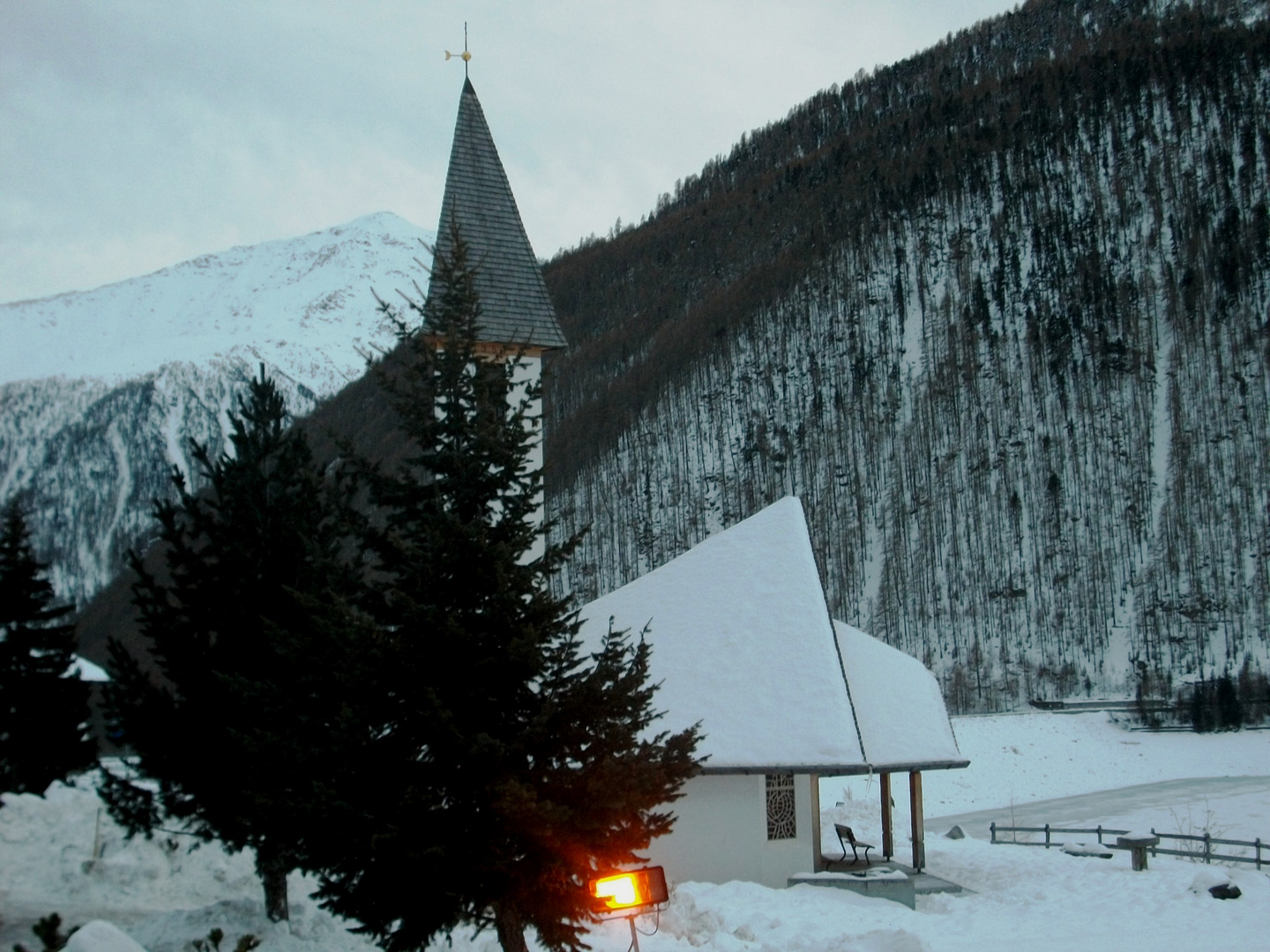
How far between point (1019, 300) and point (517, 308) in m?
86.2

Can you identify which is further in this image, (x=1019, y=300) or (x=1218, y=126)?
(x=1218, y=126)

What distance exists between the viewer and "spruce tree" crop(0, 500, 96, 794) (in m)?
17.5

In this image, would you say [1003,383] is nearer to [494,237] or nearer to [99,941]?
[494,237]

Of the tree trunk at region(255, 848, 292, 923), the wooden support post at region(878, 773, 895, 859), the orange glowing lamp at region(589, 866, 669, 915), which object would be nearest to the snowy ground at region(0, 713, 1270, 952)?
the tree trunk at region(255, 848, 292, 923)

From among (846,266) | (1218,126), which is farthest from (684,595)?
(1218,126)

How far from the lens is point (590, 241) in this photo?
6658 inches

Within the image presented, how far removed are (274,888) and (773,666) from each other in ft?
28.3

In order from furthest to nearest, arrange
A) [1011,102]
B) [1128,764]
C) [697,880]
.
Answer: [1011,102], [1128,764], [697,880]

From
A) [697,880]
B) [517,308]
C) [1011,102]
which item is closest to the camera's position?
[697,880]

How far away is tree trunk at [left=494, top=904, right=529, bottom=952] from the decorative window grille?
8468 millimetres

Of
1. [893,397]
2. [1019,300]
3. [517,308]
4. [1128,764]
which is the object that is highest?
[1019,300]

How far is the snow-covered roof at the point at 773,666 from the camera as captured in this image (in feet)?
56.1

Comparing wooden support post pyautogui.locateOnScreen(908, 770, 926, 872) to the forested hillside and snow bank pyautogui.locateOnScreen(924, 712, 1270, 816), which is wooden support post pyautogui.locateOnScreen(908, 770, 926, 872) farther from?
the forested hillside

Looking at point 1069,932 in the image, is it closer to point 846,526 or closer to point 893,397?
point 846,526
